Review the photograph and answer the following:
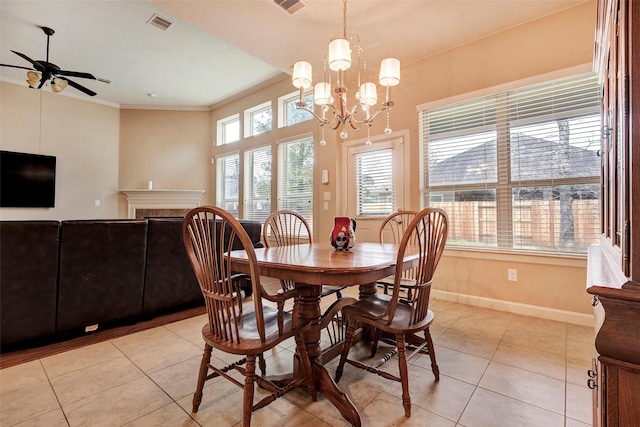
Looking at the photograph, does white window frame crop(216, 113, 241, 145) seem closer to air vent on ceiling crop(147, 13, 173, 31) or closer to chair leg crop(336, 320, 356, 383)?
air vent on ceiling crop(147, 13, 173, 31)

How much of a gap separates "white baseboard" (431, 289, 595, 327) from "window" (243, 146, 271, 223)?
3.37 m

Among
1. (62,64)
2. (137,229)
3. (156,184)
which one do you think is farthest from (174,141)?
(137,229)

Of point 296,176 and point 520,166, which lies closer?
point 520,166

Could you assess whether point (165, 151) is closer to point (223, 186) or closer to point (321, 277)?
point (223, 186)

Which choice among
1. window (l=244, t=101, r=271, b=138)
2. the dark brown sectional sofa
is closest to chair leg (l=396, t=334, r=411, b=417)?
the dark brown sectional sofa

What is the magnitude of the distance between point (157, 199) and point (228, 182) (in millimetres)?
1559

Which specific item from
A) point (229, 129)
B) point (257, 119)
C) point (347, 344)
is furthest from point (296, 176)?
point (347, 344)

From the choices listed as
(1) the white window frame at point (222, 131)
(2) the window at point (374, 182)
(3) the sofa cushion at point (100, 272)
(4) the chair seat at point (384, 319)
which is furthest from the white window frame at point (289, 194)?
(4) the chair seat at point (384, 319)

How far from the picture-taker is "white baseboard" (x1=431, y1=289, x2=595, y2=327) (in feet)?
8.14

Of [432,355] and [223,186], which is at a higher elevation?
[223,186]

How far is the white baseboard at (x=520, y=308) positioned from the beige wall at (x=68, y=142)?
6.57 meters

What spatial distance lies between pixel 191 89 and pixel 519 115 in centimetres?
548

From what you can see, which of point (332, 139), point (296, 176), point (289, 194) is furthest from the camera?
point (289, 194)

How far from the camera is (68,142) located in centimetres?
555
